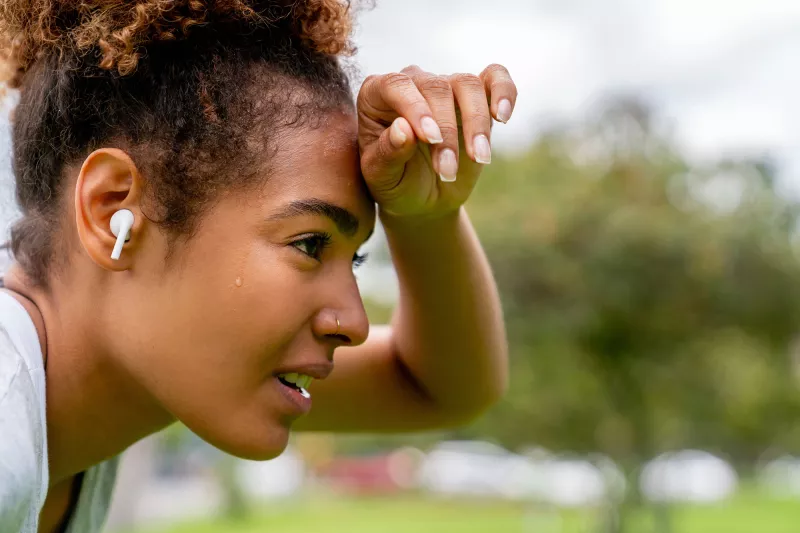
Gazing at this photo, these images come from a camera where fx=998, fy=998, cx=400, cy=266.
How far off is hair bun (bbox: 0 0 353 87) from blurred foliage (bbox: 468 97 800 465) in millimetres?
9402

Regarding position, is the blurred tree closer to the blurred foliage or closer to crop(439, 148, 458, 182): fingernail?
the blurred foliage

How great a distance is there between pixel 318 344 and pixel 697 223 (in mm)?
9919

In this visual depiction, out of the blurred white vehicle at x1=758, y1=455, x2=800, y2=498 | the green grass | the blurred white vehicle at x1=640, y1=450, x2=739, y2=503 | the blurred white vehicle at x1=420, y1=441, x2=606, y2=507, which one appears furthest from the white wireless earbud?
the blurred white vehicle at x1=758, y1=455, x2=800, y2=498

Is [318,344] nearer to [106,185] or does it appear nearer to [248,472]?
[106,185]

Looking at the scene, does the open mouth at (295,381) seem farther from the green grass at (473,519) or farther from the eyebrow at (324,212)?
the green grass at (473,519)

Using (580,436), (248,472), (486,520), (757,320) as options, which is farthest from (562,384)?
(248,472)

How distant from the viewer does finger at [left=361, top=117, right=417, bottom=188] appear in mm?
1713

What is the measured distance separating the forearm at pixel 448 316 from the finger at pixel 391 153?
26 cm

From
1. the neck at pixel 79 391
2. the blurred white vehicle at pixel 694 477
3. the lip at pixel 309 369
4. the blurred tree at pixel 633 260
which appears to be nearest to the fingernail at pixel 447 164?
the lip at pixel 309 369

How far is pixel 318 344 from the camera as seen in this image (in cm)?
188

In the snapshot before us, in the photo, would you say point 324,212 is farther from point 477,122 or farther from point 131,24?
point 131,24

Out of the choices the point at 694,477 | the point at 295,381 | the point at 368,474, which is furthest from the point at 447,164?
the point at 368,474

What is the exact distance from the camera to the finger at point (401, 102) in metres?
1.68

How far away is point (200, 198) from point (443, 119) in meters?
0.48
